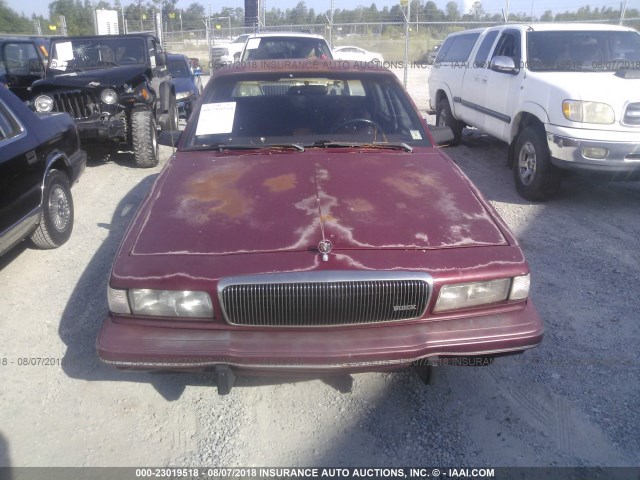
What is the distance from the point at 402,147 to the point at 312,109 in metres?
0.74

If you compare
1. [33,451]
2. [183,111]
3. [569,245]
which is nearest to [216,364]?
[33,451]

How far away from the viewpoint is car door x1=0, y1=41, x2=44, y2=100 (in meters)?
8.58

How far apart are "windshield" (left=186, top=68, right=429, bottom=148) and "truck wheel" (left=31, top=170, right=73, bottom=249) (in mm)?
1791

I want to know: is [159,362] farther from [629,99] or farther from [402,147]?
[629,99]

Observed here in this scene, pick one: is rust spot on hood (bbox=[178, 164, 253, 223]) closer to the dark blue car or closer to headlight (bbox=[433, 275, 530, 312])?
headlight (bbox=[433, 275, 530, 312])

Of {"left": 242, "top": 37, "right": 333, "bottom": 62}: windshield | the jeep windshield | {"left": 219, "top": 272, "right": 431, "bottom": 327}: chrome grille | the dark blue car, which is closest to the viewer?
{"left": 219, "top": 272, "right": 431, "bottom": 327}: chrome grille

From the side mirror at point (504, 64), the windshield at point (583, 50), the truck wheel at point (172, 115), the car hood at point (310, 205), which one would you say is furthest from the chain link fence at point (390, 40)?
the car hood at point (310, 205)

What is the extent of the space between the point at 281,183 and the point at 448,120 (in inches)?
264

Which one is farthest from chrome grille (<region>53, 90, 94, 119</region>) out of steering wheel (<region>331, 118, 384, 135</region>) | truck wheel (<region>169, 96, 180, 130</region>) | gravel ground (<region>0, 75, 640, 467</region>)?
steering wheel (<region>331, 118, 384, 135</region>)

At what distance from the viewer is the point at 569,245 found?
15.6 ft

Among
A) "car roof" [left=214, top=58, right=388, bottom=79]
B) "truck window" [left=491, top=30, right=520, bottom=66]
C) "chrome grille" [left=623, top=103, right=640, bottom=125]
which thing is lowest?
"chrome grille" [left=623, top=103, right=640, bottom=125]

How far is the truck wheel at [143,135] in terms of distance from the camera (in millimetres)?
7266

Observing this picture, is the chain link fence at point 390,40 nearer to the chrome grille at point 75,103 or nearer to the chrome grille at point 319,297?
the chrome grille at point 75,103

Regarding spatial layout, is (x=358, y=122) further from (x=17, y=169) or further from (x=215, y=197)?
(x=17, y=169)
